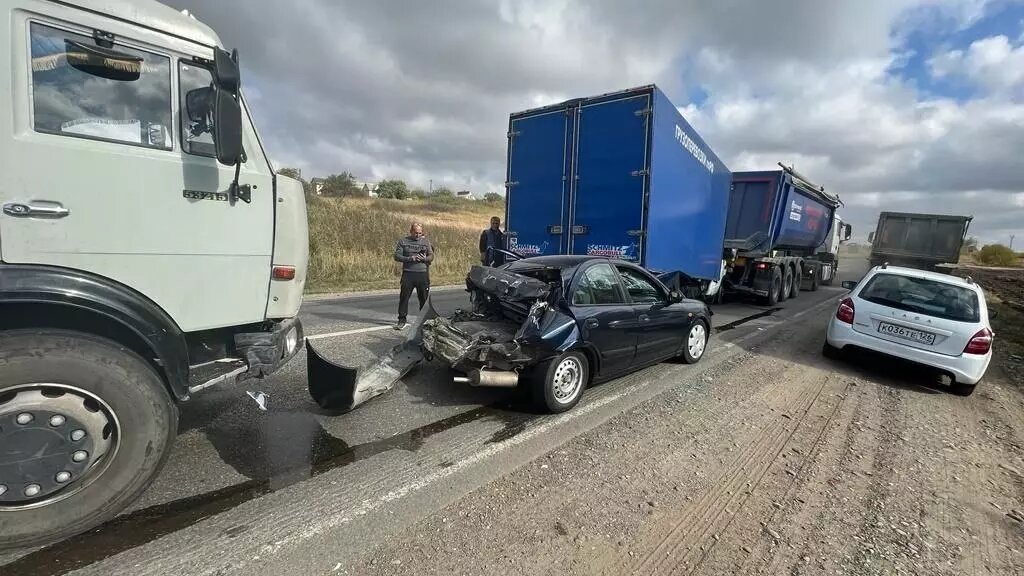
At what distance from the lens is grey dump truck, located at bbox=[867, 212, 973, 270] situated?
712 inches

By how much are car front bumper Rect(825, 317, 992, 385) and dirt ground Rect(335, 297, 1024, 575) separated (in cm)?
50

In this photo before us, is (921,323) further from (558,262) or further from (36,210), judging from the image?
(36,210)

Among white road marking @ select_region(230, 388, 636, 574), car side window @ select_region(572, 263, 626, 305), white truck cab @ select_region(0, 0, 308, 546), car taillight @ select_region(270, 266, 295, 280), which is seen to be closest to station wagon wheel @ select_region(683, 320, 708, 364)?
car side window @ select_region(572, 263, 626, 305)

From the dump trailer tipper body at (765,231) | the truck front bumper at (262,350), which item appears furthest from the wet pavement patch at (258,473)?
the dump trailer tipper body at (765,231)

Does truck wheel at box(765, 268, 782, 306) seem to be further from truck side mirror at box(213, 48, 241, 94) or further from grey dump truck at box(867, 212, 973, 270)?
truck side mirror at box(213, 48, 241, 94)

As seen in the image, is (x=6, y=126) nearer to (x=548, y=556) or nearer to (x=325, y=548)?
(x=325, y=548)

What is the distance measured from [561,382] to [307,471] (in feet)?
6.91

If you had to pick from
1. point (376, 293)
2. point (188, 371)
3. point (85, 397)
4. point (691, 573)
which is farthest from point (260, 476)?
point (376, 293)

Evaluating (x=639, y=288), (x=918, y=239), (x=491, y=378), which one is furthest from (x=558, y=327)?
(x=918, y=239)

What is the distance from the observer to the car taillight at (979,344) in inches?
195

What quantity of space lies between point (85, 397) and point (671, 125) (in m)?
6.93

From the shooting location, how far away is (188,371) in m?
2.55

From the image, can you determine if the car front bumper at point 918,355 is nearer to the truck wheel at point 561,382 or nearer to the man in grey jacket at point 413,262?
the truck wheel at point 561,382

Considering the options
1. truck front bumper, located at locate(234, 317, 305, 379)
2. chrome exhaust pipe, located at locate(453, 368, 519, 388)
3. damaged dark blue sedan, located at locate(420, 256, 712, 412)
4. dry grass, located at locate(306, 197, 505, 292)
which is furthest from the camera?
dry grass, located at locate(306, 197, 505, 292)
